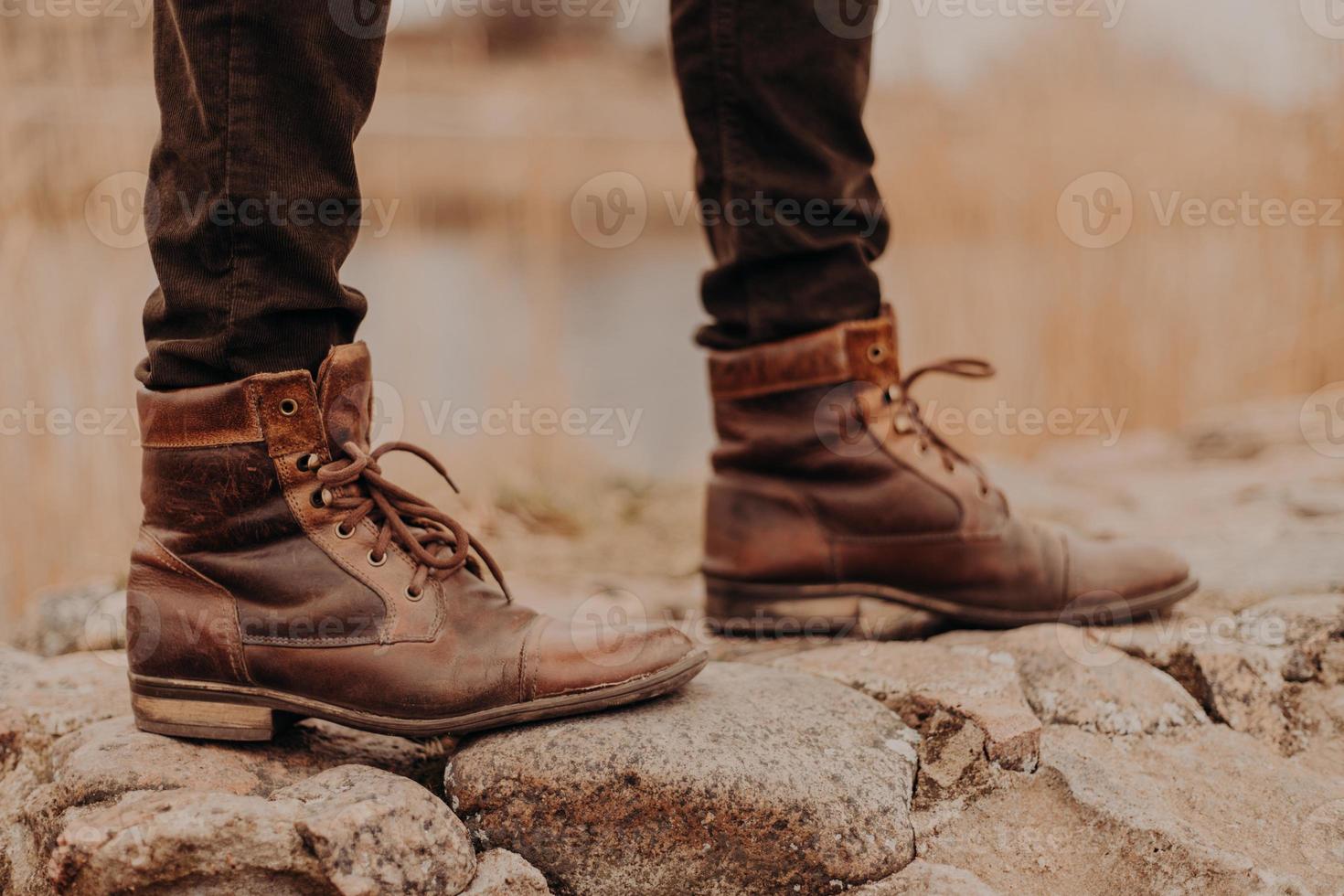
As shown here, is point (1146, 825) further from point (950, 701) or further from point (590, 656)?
point (590, 656)

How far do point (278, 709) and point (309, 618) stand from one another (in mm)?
110

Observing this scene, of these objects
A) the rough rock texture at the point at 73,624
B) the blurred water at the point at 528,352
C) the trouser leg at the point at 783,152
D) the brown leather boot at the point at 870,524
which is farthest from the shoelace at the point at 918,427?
the blurred water at the point at 528,352

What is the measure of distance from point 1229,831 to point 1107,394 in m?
2.80

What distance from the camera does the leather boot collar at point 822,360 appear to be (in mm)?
1436

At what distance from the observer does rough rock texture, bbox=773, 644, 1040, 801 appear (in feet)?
3.82

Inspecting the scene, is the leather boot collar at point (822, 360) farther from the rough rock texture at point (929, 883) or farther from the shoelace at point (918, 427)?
the rough rock texture at point (929, 883)

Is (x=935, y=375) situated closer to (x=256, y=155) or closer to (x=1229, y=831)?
(x=1229, y=831)

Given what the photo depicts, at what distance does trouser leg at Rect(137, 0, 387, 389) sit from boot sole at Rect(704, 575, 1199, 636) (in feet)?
2.46

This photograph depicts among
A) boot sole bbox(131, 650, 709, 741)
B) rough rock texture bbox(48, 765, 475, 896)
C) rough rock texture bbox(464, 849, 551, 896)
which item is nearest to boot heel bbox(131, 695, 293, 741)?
boot sole bbox(131, 650, 709, 741)

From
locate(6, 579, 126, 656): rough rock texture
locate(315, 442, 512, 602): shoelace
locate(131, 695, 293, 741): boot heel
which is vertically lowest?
locate(6, 579, 126, 656): rough rock texture

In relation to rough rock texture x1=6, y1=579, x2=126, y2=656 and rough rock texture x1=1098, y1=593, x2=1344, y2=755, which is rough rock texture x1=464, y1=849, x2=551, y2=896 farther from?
rough rock texture x1=6, y1=579, x2=126, y2=656

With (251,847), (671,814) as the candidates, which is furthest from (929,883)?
(251,847)

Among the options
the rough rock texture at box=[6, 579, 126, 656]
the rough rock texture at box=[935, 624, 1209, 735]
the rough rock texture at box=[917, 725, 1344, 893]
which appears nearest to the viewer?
the rough rock texture at box=[917, 725, 1344, 893]

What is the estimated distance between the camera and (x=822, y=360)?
4.72ft
